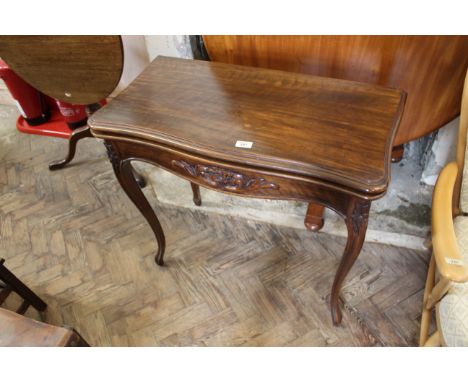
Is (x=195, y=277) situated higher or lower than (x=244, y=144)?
lower

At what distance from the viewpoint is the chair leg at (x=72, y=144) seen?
173cm

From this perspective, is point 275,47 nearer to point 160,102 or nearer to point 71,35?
point 160,102

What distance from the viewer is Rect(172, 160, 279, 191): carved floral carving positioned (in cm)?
76

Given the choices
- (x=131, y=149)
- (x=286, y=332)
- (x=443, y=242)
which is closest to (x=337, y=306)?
(x=286, y=332)

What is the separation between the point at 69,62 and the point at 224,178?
98cm

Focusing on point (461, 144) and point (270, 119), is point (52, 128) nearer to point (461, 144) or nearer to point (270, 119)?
point (270, 119)

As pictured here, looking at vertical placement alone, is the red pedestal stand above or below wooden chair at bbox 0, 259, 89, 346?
below

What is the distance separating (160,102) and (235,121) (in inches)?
8.9

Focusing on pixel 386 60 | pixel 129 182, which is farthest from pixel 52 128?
pixel 386 60

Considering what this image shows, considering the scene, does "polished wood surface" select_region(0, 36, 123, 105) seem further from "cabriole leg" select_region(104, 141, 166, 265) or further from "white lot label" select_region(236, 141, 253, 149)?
"white lot label" select_region(236, 141, 253, 149)

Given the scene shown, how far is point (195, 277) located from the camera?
1369mm

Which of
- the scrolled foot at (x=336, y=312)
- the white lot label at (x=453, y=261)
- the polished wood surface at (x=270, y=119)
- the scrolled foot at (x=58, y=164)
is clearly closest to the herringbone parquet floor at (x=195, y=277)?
the scrolled foot at (x=336, y=312)

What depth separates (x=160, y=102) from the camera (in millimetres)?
873

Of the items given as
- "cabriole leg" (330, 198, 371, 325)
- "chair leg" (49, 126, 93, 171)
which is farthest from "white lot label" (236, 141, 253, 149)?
"chair leg" (49, 126, 93, 171)
